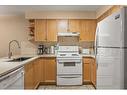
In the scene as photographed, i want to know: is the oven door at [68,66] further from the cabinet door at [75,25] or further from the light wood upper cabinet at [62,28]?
the cabinet door at [75,25]

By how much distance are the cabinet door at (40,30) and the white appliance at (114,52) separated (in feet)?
10.1

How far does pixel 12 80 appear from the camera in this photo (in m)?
2.06

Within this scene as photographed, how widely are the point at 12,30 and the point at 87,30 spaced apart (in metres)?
1.98

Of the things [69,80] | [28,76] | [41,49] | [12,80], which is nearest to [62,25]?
[41,49]

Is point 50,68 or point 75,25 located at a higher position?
point 75,25

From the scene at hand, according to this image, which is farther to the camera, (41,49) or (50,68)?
(41,49)

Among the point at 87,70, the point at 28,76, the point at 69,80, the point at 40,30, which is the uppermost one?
the point at 40,30

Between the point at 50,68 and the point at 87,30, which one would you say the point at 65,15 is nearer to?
the point at 87,30

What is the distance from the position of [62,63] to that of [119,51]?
3.04 meters

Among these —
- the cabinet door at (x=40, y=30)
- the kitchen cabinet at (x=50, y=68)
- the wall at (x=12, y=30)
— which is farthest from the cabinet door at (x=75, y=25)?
the wall at (x=12, y=30)

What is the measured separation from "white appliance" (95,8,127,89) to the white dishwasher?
95cm

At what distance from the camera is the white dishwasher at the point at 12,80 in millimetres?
1736

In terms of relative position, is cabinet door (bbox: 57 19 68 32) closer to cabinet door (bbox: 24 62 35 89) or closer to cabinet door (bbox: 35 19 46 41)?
cabinet door (bbox: 35 19 46 41)
